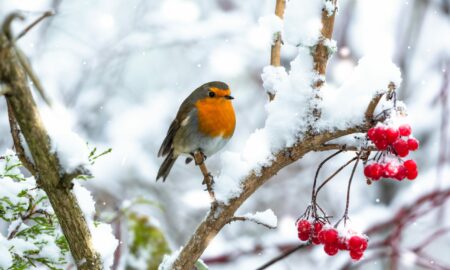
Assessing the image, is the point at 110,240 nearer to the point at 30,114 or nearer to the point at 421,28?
the point at 30,114

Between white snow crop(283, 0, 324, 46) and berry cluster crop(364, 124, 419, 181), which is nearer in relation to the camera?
berry cluster crop(364, 124, 419, 181)

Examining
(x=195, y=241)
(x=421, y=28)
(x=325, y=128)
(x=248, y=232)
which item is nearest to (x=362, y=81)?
(x=325, y=128)

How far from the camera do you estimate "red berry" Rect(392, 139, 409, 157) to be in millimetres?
1538

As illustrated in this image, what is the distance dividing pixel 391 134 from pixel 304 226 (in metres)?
0.49

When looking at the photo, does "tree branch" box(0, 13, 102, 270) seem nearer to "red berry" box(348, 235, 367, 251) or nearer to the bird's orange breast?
"red berry" box(348, 235, 367, 251)

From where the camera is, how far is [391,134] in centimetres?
146

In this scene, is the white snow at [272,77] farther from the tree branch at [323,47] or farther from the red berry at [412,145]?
the red berry at [412,145]

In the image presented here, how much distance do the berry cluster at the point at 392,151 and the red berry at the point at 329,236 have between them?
0.68 feet

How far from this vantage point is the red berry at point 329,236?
5.75 ft

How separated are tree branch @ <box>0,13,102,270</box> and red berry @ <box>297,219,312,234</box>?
0.67m

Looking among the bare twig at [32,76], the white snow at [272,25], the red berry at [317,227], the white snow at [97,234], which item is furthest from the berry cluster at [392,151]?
the bare twig at [32,76]

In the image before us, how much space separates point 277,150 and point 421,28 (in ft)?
21.1

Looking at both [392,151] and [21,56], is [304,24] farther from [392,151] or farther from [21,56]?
[21,56]

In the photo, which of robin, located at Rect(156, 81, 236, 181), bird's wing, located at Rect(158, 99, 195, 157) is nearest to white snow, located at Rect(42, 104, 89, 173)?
robin, located at Rect(156, 81, 236, 181)
